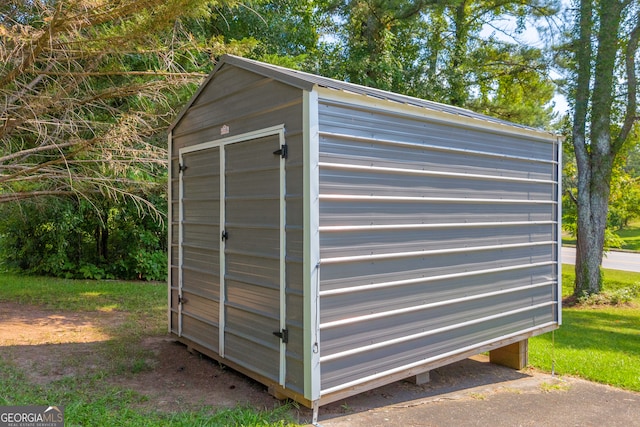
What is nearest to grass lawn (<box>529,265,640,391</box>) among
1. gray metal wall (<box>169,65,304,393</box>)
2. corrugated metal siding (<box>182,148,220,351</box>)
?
gray metal wall (<box>169,65,304,393</box>)

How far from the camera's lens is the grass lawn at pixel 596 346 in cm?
491

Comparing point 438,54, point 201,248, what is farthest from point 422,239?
point 438,54

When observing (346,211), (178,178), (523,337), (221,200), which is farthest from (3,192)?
(523,337)

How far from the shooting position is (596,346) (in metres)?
6.26

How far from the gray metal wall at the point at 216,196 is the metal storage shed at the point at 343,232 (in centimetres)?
2

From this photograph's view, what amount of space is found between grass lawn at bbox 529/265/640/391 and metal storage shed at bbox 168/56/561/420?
2.06ft

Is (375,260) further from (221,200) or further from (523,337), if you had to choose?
(523,337)

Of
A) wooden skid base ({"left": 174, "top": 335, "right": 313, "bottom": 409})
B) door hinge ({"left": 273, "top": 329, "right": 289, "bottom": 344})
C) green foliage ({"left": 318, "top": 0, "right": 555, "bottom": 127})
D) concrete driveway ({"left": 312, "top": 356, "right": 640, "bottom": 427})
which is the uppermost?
green foliage ({"left": 318, "top": 0, "right": 555, "bottom": 127})

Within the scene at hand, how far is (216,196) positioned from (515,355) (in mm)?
3550

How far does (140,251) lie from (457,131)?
813cm

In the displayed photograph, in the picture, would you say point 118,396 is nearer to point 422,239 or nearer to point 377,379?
point 377,379

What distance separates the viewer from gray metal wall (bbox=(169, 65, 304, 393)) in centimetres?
330

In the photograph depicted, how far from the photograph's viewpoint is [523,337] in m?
4.83

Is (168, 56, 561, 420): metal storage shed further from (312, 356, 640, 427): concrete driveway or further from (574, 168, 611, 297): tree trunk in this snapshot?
(574, 168, 611, 297): tree trunk
